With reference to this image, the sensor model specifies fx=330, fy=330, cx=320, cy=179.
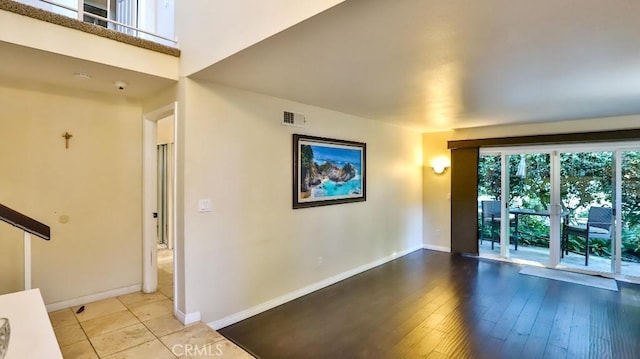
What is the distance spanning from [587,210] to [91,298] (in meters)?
6.67

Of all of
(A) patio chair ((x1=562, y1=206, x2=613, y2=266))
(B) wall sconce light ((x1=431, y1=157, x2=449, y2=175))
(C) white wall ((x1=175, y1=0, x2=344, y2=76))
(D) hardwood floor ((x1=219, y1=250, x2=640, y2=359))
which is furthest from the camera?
(B) wall sconce light ((x1=431, y1=157, x2=449, y2=175))

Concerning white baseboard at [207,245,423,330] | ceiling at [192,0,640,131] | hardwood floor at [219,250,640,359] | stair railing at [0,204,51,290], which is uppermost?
ceiling at [192,0,640,131]

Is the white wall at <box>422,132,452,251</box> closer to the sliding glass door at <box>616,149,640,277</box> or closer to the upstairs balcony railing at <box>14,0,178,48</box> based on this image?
the sliding glass door at <box>616,149,640,277</box>

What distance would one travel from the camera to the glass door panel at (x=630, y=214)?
15.4 ft

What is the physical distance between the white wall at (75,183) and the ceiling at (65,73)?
0.67 feet

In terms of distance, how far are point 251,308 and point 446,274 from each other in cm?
293

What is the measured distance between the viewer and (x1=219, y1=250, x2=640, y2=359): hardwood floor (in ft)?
9.09

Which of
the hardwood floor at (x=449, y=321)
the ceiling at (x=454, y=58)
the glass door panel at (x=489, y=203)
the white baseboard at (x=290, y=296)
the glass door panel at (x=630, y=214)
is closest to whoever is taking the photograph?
the ceiling at (x=454, y=58)

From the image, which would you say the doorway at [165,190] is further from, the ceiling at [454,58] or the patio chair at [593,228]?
the patio chair at [593,228]

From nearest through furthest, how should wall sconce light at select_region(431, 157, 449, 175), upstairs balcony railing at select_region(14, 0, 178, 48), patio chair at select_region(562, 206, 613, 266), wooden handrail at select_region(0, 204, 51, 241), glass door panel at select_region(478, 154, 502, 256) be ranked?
wooden handrail at select_region(0, 204, 51, 241), upstairs balcony railing at select_region(14, 0, 178, 48), patio chair at select_region(562, 206, 613, 266), glass door panel at select_region(478, 154, 502, 256), wall sconce light at select_region(431, 157, 449, 175)

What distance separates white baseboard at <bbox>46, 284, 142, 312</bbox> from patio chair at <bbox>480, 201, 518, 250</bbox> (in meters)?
5.49

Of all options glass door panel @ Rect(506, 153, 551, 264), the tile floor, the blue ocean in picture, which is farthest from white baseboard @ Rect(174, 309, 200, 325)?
glass door panel @ Rect(506, 153, 551, 264)

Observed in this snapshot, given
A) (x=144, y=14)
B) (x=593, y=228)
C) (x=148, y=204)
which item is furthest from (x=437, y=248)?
(x=144, y=14)

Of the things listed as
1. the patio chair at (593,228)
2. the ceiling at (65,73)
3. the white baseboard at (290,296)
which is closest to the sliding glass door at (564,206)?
the patio chair at (593,228)
